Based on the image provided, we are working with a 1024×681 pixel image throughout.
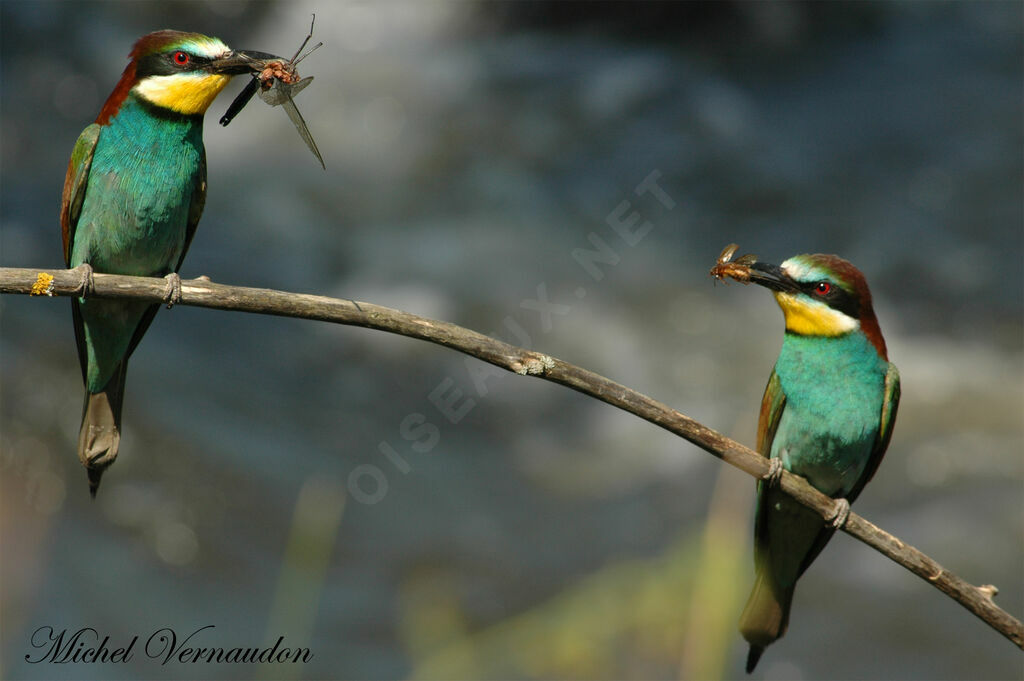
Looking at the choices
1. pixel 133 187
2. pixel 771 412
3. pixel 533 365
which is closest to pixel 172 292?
pixel 133 187

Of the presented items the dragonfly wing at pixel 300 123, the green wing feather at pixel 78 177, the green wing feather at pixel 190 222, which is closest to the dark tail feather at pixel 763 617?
the dragonfly wing at pixel 300 123

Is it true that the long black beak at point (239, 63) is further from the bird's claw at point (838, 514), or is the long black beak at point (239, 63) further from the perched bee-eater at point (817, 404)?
the bird's claw at point (838, 514)

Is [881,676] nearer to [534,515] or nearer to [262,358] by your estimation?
[534,515]

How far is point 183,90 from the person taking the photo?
2816 millimetres

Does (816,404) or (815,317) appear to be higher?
(815,317)

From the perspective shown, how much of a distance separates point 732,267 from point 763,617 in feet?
3.62

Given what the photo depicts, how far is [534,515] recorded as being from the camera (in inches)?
259

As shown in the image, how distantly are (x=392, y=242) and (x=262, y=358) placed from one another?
1262 millimetres

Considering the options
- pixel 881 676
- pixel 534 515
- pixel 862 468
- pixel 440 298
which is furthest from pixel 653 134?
pixel 862 468

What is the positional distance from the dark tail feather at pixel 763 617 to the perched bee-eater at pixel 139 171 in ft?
6.21

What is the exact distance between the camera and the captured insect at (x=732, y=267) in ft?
8.88

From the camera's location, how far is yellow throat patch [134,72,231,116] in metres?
2.80

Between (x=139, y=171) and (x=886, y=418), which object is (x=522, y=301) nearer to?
(x=886, y=418)

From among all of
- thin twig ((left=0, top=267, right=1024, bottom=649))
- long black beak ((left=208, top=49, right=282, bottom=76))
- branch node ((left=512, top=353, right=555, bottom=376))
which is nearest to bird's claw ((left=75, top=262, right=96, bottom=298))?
thin twig ((left=0, top=267, right=1024, bottom=649))
